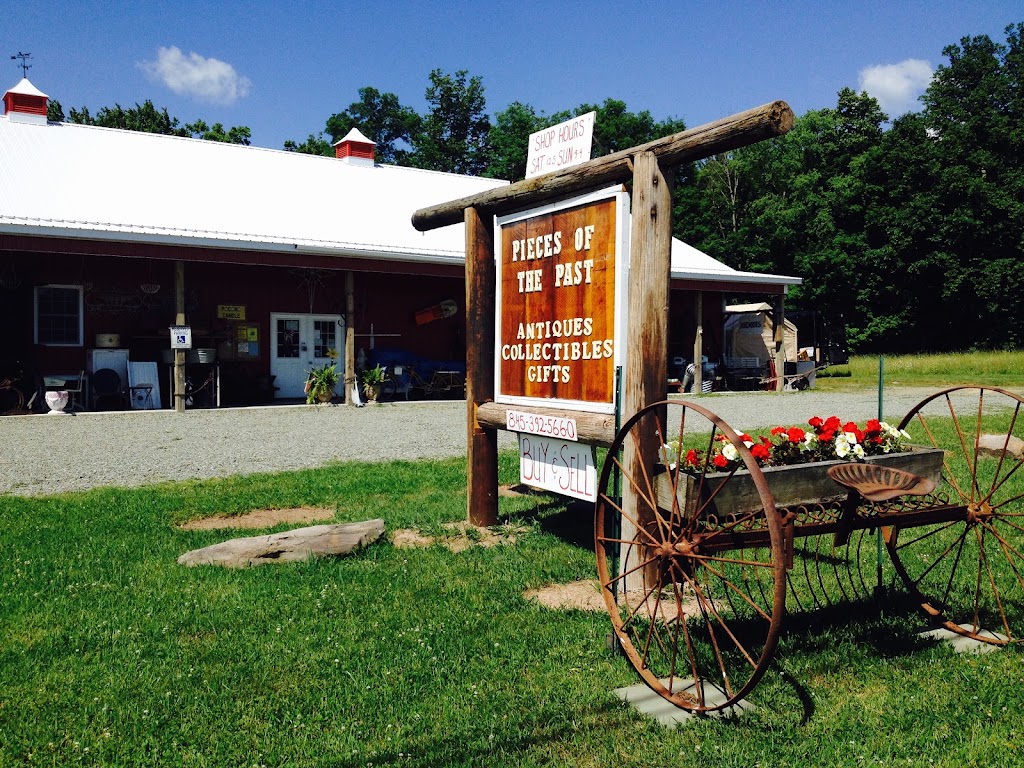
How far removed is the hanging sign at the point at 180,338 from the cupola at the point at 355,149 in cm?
1028

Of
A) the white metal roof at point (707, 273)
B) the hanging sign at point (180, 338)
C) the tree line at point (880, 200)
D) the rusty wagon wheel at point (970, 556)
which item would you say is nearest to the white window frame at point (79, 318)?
the hanging sign at point (180, 338)

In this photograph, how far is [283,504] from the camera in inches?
282

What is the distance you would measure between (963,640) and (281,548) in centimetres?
388

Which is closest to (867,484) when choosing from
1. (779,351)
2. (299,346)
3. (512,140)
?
(299,346)

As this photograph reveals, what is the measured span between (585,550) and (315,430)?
7.74 metres

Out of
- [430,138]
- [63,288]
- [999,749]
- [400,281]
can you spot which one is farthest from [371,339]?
[430,138]

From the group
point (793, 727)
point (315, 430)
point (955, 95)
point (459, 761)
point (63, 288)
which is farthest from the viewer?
point (955, 95)

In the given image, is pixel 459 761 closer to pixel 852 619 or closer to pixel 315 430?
pixel 852 619

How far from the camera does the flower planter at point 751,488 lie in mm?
3520

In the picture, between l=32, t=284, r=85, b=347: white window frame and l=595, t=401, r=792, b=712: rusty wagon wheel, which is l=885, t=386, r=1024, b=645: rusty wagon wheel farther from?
l=32, t=284, r=85, b=347: white window frame

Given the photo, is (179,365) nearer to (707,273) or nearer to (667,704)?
(707,273)

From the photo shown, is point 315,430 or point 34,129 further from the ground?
point 34,129

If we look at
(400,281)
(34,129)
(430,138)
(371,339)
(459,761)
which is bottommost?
(459,761)

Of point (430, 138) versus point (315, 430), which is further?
point (430, 138)
